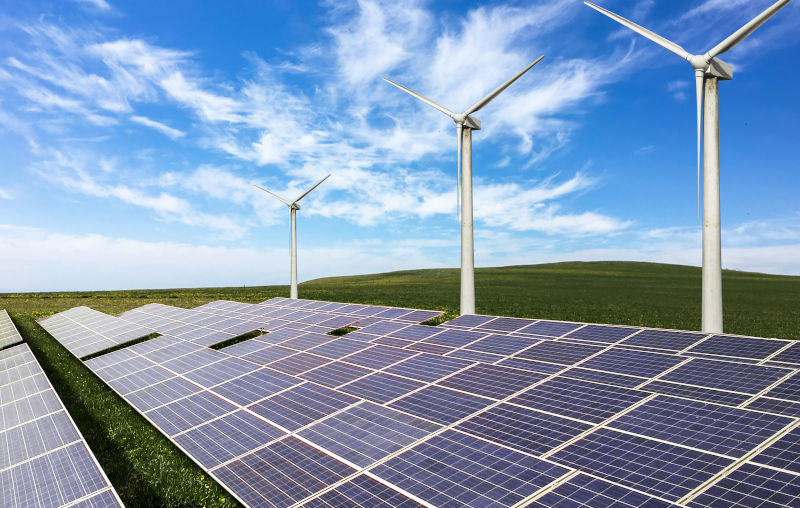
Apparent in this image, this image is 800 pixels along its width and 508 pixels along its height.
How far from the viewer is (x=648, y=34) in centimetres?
2044

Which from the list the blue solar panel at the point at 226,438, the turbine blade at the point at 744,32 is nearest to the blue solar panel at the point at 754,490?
the blue solar panel at the point at 226,438

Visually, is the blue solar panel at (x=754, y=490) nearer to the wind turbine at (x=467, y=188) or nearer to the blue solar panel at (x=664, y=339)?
the blue solar panel at (x=664, y=339)

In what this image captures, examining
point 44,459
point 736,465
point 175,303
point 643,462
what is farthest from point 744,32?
point 175,303

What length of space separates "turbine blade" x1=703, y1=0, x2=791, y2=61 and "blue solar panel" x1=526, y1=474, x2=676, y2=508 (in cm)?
1692

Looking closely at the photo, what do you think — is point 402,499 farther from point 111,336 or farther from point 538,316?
point 538,316

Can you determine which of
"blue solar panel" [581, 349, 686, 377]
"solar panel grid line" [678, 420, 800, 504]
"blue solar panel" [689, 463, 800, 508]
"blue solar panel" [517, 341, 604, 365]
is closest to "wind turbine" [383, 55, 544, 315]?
"blue solar panel" [517, 341, 604, 365]

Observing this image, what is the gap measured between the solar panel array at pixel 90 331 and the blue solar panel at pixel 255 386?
1613cm

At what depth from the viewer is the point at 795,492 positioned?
792 centimetres

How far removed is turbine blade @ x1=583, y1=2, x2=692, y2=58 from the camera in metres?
19.5

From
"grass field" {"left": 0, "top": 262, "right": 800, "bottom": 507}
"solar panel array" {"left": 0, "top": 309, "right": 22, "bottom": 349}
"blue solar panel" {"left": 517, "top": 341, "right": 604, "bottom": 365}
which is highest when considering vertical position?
"blue solar panel" {"left": 517, "top": 341, "right": 604, "bottom": 365}

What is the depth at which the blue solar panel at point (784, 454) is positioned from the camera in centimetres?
878

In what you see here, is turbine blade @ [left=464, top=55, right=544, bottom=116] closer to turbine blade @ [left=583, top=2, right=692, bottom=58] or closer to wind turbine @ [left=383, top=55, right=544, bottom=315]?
wind turbine @ [left=383, top=55, right=544, bottom=315]

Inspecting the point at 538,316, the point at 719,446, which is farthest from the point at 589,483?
the point at 538,316

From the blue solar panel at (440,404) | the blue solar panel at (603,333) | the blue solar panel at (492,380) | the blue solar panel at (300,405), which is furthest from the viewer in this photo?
the blue solar panel at (603,333)
